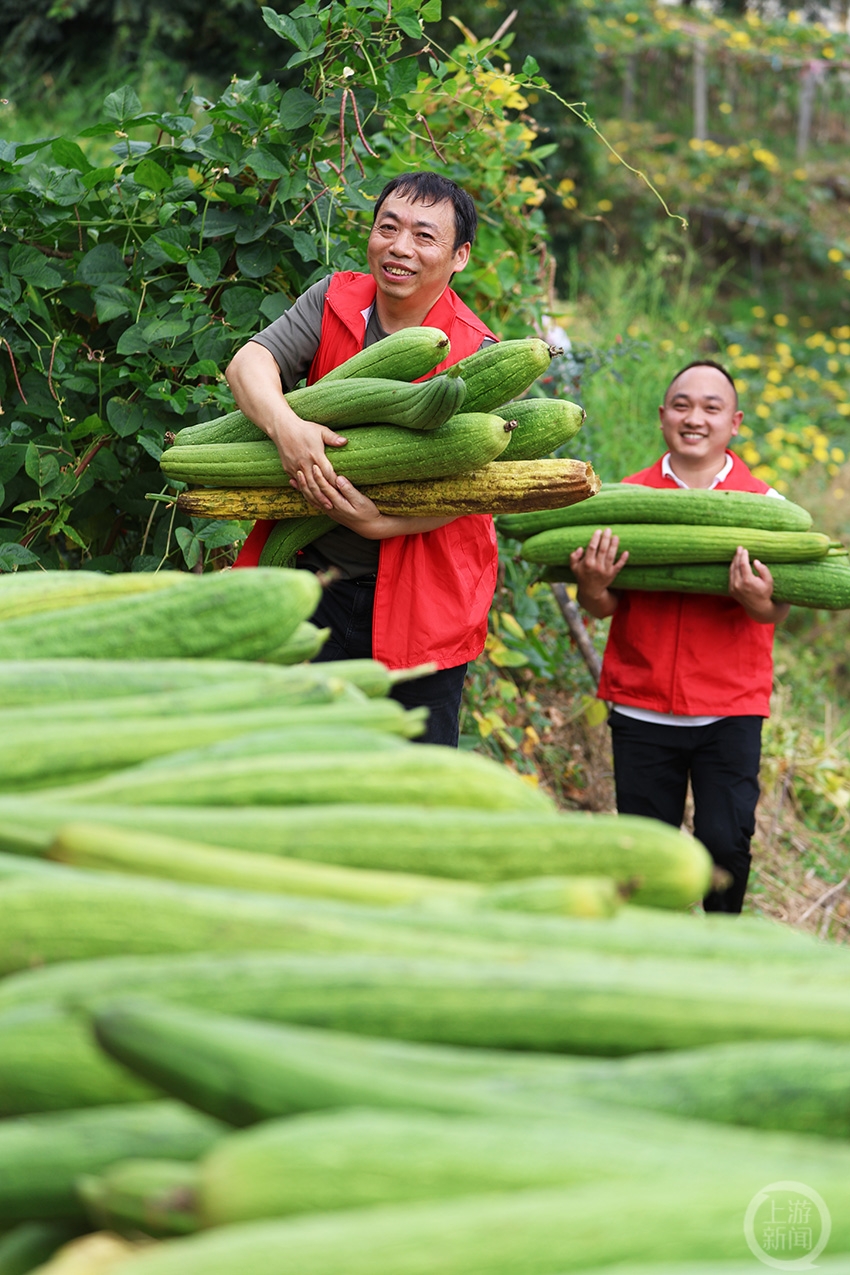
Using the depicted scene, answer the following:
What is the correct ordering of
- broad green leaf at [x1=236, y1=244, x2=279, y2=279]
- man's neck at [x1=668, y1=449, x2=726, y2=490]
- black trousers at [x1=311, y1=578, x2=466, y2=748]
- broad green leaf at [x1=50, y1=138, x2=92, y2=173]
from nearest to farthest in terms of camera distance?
black trousers at [x1=311, y1=578, x2=466, y2=748], broad green leaf at [x1=50, y1=138, x2=92, y2=173], broad green leaf at [x1=236, y1=244, x2=279, y2=279], man's neck at [x1=668, y1=449, x2=726, y2=490]

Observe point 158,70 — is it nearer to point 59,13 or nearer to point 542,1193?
point 59,13

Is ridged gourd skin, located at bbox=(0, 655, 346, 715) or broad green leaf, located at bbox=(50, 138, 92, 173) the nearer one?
ridged gourd skin, located at bbox=(0, 655, 346, 715)

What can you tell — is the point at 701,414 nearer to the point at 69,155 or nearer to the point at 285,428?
the point at 285,428

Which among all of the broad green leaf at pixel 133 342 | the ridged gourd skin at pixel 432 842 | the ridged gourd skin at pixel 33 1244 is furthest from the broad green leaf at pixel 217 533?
the ridged gourd skin at pixel 33 1244

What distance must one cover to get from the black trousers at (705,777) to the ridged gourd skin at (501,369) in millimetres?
1436

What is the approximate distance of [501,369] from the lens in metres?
2.60

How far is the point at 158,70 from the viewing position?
8.50 meters

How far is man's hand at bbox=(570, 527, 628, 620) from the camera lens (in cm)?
338

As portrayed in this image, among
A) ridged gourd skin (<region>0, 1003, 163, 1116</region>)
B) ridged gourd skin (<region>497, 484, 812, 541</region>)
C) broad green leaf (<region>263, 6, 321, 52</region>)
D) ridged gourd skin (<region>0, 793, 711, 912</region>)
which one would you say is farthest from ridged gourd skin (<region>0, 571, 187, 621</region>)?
broad green leaf (<region>263, 6, 321, 52</region>)

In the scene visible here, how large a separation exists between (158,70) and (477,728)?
21.3ft

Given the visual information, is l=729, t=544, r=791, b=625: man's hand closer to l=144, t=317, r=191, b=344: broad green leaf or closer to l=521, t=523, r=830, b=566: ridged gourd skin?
l=521, t=523, r=830, b=566: ridged gourd skin

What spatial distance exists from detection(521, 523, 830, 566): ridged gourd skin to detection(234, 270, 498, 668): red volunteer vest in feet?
1.78

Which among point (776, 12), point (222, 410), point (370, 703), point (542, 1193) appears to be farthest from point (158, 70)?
point (776, 12)

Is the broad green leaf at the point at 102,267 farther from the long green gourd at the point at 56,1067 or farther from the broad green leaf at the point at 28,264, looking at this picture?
the long green gourd at the point at 56,1067
